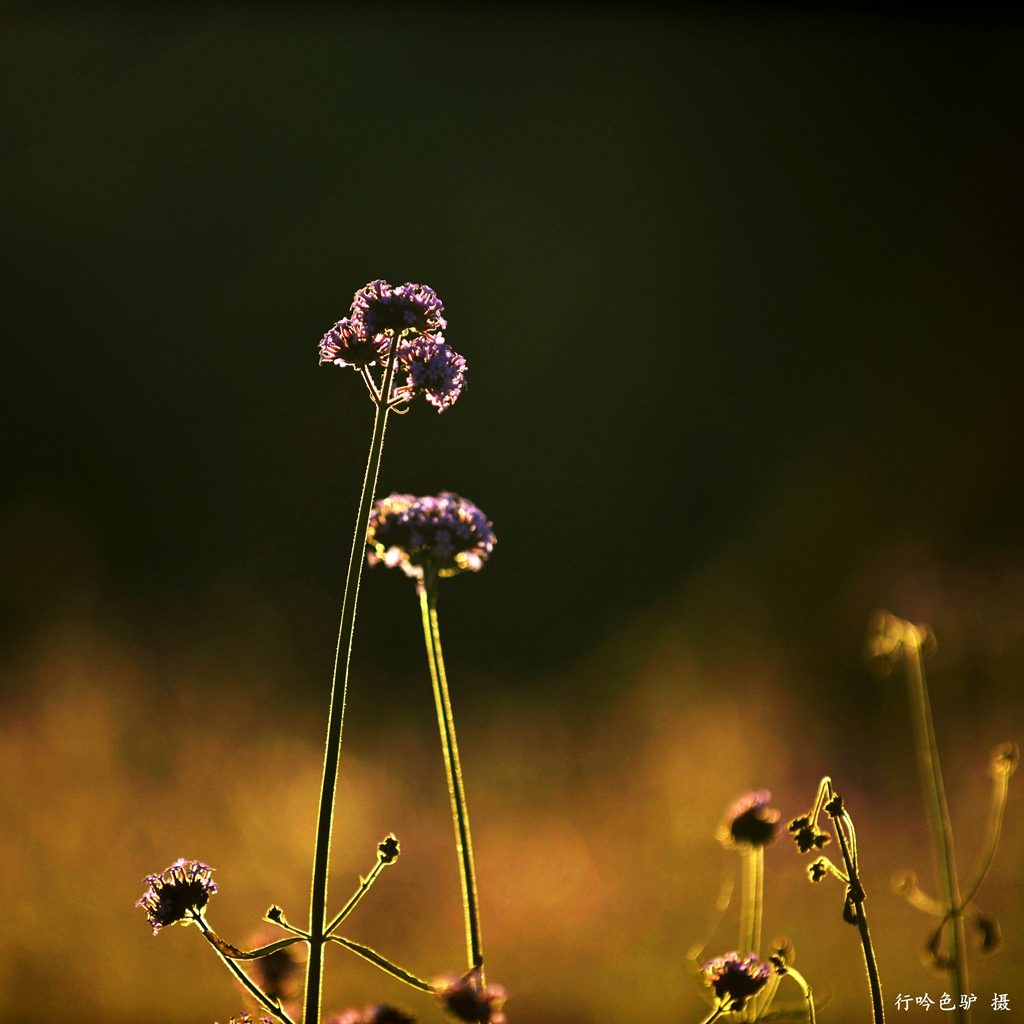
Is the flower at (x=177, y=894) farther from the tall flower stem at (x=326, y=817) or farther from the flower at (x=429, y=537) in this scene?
the flower at (x=429, y=537)

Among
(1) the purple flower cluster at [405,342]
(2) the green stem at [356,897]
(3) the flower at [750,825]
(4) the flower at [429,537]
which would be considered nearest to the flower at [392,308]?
(1) the purple flower cluster at [405,342]

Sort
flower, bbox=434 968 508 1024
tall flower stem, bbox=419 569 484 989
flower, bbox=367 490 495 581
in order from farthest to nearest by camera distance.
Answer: flower, bbox=367 490 495 581 → tall flower stem, bbox=419 569 484 989 → flower, bbox=434 968 508 1024

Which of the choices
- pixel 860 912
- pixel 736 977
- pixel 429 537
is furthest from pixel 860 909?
pixel 429 537

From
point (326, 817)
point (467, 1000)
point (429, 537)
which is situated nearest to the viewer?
point (467, 1000)

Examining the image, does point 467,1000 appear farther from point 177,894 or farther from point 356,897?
point 177,894

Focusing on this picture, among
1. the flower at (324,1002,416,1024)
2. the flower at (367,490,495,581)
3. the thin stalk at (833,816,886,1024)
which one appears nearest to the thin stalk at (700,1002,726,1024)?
the thin stalk at (833,816,886,1024)

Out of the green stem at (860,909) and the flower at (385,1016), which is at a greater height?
the green stem at (860,909)

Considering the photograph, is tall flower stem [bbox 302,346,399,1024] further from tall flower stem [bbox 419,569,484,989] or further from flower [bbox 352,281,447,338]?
flower [bbox 352,281,447,338]
